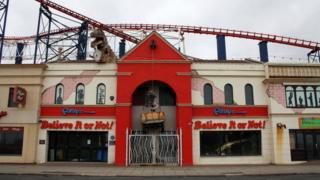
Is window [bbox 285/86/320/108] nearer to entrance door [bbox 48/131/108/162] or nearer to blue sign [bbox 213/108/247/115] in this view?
blue sign [bbox 213/108/247/115]

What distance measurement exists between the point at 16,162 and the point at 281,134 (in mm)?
19146

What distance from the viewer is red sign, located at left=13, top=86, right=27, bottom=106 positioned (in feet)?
78.7

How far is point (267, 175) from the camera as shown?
59.5ft

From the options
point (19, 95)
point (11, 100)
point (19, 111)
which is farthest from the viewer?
point (11, 100)

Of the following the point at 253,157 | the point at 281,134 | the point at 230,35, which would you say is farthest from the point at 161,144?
the point at 230,35

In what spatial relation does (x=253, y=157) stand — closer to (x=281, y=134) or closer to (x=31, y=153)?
(x=281, y=134)

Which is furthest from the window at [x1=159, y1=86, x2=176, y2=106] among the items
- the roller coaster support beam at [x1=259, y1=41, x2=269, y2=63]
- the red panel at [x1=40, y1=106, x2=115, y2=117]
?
the roller coaster support beam at [x1=259, y1=41, x2=269, y2=63]

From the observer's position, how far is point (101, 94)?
25.6 meters

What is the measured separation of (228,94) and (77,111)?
11.4m

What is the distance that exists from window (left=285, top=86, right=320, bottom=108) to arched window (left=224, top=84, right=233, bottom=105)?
13.6 feet

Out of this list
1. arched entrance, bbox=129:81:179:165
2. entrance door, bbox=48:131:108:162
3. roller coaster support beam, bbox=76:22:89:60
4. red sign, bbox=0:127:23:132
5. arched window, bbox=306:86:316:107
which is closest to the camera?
arched entrance, bbox=129:81:179:165

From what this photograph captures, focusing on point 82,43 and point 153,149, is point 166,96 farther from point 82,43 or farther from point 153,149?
point 82,43

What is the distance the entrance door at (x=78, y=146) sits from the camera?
24875 millimetres

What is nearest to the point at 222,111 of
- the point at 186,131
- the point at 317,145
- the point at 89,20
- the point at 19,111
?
the point at 186,131
